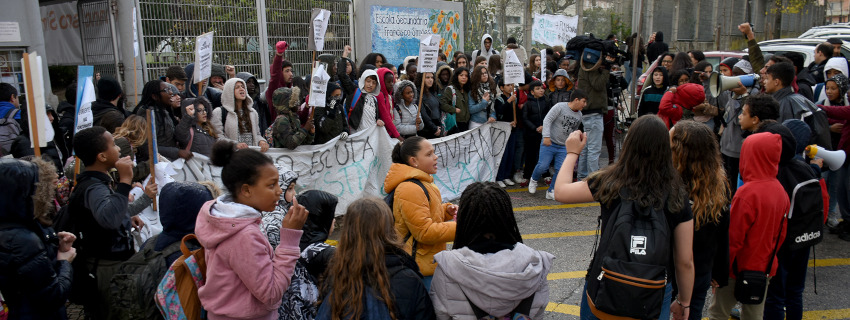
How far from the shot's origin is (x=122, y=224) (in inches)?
139

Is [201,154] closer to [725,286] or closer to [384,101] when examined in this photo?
[384,101]

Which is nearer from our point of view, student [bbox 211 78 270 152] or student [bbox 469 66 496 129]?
student [bbox 211 78 270 152]

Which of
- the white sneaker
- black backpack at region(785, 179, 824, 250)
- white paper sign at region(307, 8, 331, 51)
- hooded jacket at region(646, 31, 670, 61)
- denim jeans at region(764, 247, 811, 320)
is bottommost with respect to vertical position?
the white sneaker

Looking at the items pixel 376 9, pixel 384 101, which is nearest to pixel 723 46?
pixel 376 9

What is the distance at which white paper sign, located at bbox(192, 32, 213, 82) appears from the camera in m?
6.45

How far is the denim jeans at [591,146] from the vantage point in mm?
8289

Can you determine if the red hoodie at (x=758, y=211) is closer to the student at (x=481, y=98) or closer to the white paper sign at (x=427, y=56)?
the white paper sign at (x=427, y=56)

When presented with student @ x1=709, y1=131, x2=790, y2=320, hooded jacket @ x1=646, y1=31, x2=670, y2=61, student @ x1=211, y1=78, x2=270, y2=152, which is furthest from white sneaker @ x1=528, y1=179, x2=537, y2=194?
hooded jacket @ x1=646, y1=31, x2=670, y2=61

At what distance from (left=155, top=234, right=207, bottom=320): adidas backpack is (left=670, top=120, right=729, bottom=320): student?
2.40 metres

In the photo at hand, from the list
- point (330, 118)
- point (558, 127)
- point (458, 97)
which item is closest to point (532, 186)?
point (558, 127)

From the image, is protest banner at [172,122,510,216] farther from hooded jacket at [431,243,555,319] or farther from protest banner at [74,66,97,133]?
hooded jacket at [431,243,555,319]

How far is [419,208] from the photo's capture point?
343cm

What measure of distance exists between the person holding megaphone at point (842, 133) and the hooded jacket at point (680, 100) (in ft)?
4.23

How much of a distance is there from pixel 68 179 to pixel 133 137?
74 cm
